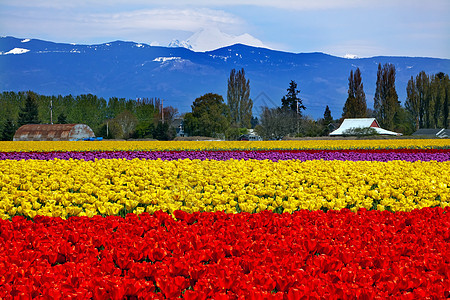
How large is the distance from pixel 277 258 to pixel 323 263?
0.37m

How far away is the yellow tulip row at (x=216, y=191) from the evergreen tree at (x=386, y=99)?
227ft

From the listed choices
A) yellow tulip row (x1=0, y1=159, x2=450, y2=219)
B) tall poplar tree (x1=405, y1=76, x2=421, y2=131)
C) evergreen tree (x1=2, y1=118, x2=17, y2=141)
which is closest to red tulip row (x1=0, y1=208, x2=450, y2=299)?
yellow tulip row (x1=0, y1=159, x2=450, y2=219)

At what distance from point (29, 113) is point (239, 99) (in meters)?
34.2

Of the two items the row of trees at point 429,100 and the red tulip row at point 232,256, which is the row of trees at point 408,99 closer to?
the row of trees at point 429,100

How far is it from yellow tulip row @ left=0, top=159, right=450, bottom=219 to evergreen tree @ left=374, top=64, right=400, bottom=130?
69.2m

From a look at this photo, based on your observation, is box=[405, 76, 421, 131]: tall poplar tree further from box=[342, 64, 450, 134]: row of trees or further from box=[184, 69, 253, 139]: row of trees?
box=[184, 69, 253, 139]: row of trees

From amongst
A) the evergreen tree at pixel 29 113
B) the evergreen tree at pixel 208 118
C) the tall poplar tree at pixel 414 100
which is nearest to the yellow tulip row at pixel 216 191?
the evergreen tree at pixel 208 118

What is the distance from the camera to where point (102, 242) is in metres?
4.79

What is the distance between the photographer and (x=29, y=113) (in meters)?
77.2

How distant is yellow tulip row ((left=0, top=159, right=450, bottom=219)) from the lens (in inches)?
273

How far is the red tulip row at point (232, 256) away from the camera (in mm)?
3414

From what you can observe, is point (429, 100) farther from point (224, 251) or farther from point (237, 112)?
point (224, 251)

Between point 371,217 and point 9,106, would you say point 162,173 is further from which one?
point 9,106

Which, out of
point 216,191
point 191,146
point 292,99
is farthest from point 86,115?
point 216,191
